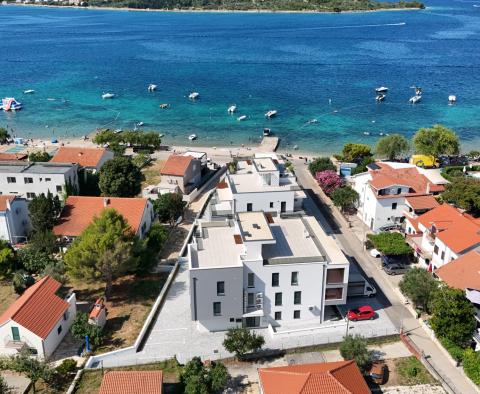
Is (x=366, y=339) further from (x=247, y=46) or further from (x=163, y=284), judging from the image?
(x=247, y=46)

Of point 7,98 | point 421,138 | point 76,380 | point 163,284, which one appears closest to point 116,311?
point 163,284

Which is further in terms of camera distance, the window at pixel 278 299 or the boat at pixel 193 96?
the boat at pixel 193 96

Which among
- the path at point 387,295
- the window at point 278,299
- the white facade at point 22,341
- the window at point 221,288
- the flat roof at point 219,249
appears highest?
the flat roof at point 219,249

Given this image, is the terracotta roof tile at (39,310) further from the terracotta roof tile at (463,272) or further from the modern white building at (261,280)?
the terracotta roof tile at (463,272)

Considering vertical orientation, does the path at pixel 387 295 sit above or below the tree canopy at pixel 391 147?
below

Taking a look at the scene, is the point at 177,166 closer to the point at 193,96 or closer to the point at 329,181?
the point at 329,181

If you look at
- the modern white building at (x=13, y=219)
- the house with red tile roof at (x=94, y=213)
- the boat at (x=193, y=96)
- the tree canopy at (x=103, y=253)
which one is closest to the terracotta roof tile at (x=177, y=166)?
the house with red tile roof at (x=94, y=213)
